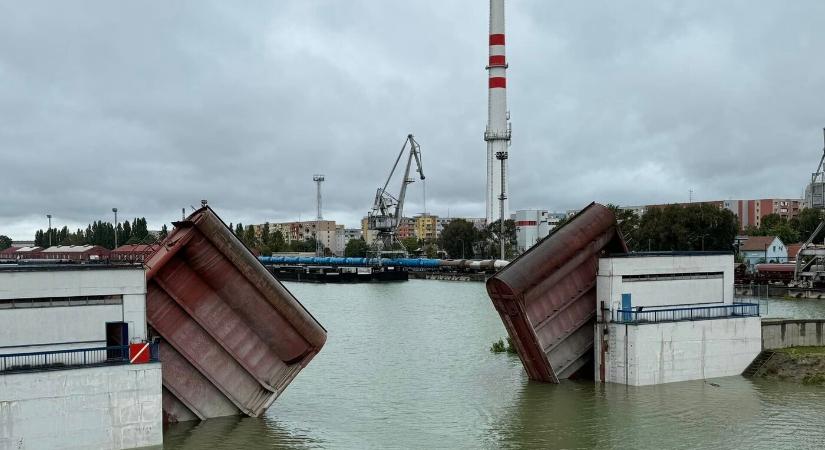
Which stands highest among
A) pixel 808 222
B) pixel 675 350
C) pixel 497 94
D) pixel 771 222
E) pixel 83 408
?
pixel 497 94

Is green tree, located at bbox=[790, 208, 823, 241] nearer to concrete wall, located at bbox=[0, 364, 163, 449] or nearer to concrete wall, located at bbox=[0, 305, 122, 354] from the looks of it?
concrete wall, located at bbox=[0, 305, 122, 354]

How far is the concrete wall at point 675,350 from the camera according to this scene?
96.3ft

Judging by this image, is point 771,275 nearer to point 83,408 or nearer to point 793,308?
point 793,308

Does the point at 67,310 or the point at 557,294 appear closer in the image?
the point at 67,310

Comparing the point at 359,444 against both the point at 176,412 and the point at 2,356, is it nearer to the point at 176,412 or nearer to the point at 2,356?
the point at 176,412

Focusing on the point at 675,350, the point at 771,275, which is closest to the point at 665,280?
the point at 675,350

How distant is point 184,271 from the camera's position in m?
24.0

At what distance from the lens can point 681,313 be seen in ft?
103

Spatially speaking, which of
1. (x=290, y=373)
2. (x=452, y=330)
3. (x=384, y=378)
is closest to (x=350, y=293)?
(x=452, y=330)

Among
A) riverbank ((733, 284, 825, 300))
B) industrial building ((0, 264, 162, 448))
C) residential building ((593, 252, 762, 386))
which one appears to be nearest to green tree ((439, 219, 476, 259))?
riverbank ((733, 284, 825, 300))

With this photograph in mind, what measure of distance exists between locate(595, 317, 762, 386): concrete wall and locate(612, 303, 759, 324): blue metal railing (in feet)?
1.34

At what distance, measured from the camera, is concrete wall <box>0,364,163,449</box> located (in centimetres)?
1855

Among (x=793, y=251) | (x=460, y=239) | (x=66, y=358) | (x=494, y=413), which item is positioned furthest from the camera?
(x=460, y=239)

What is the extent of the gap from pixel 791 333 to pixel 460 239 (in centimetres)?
12950
